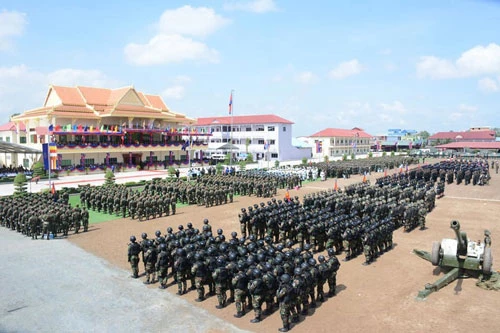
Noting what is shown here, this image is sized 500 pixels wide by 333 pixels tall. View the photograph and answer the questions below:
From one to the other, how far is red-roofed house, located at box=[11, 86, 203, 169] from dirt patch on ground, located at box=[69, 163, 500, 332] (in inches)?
922

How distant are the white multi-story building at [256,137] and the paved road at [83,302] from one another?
4101 centimetres

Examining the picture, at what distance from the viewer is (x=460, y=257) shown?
32.8 feet

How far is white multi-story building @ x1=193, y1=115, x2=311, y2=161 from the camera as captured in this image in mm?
55062

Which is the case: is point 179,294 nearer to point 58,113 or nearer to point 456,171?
point 456,171

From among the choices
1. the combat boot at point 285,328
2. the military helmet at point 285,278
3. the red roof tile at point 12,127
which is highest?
the red roof tile at point 12,127

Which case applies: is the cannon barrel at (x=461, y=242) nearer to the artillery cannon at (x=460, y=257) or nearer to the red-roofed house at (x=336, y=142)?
the artillery cannon at (x=460, y=257)

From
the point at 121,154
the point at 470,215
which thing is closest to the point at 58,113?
the point at 121,154

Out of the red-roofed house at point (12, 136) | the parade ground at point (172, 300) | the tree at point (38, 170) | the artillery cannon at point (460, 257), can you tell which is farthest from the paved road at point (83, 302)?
the red-roofed house at point (12, 136)

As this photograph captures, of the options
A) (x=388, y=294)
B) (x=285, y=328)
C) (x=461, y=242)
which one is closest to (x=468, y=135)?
(x=461, y=242)

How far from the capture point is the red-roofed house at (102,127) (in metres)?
37.4

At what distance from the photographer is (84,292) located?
944 centimetres

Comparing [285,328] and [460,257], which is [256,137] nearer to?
[460,257]

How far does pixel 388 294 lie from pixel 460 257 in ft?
7.80

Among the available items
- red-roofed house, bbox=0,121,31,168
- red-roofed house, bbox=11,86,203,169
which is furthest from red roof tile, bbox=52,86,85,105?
red-roofed house, bbox=0,121,31,168
